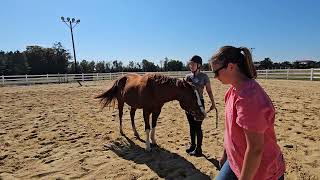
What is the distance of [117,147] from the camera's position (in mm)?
6227

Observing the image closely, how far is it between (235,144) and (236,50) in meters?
0.57

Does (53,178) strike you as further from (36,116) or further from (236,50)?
(36,116)

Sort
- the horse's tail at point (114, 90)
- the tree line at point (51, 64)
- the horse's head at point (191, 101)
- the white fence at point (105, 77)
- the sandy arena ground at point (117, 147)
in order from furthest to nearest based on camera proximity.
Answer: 1. the tree line at point (51, 64)
2. the white fence at point (105, 77)
3. the horse's tail at point (114, 90)
4. the horse's head at point (191, 101)
5. the sandy arena ground at point (117, 147)

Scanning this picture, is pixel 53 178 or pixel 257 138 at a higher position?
pixel 257 138

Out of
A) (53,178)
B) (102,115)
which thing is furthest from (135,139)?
(102,115)

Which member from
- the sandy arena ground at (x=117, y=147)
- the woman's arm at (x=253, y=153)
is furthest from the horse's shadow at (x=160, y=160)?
the woman's arm at (x=253, y=153)

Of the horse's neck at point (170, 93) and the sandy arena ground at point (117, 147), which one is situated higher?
the horse's neck at point (170, 93)

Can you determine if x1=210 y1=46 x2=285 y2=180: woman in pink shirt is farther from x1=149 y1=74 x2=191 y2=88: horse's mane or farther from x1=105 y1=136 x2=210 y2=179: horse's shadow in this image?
x1=149 y1=74 x2=191 y2=88: horse's mane

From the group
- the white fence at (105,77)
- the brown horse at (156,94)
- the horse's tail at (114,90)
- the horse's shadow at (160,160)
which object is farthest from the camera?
the white fence at (105,77)

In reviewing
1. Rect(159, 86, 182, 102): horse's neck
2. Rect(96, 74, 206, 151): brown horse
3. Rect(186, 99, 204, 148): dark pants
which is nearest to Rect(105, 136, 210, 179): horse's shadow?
Rect(96, 74, 206, 151): brown horse

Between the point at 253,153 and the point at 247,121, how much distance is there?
0.17 meters

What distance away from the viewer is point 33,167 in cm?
514

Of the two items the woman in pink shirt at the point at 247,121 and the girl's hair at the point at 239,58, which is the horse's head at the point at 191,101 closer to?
the woman in pink shirt at the point at 247,121

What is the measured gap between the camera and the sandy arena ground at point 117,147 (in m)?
4.80
